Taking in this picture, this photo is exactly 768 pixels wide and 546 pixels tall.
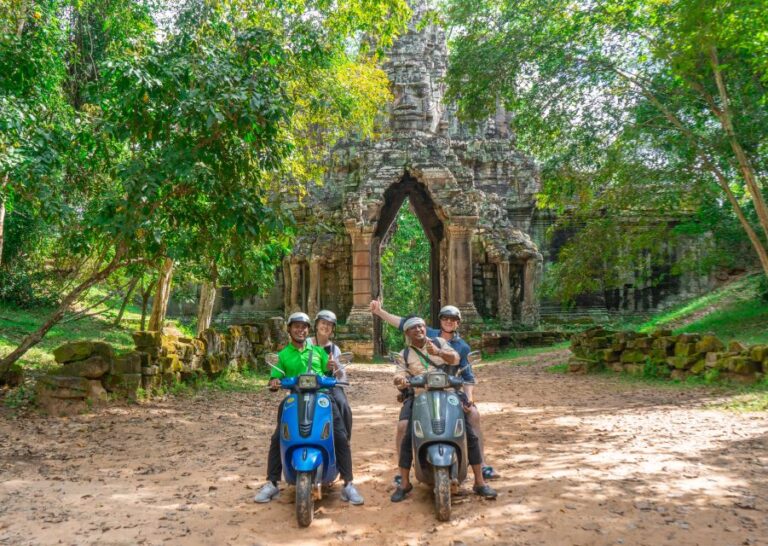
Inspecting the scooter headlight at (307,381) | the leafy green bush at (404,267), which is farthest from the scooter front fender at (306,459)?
the leafy green bush at (404,267)

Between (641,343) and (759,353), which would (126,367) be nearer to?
(759,353)

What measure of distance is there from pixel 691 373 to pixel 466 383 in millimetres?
7654

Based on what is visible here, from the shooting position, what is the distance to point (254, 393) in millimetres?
11258

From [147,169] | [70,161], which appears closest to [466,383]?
[147,169]

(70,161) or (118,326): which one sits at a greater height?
(70,161)

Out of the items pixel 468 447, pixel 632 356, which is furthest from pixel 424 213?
pixel 468 447

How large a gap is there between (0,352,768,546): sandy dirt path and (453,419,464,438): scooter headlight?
537 mm

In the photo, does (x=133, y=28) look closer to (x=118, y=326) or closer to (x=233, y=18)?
(x=233, y=18)

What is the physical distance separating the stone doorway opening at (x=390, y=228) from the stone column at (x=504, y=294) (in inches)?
94.8

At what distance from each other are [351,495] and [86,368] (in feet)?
16.7

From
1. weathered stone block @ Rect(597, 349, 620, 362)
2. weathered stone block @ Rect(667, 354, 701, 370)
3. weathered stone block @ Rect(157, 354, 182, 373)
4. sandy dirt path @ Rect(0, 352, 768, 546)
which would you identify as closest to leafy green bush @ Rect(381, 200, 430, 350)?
weathered stone block @ Rect(597, 349, 620, 362)

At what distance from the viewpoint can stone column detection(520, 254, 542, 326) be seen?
20422 mm

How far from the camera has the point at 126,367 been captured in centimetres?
868

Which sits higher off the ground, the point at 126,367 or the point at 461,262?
the point at 461,262
